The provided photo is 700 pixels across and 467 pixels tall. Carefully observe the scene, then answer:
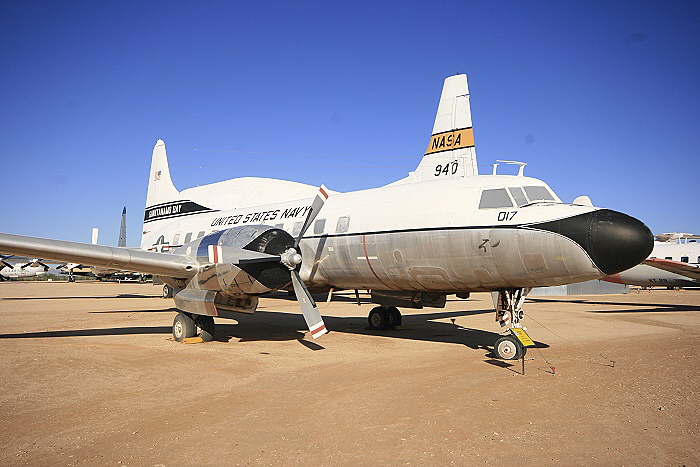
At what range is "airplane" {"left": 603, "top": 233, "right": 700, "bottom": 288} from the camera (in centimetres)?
2665

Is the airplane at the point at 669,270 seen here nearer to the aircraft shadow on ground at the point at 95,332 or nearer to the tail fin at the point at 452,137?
the tail fin at the point at 452,137

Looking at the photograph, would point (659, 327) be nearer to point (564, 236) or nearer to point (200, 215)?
point (564, 236)

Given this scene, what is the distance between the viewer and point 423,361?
1121 cm

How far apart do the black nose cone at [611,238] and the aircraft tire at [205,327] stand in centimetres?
886

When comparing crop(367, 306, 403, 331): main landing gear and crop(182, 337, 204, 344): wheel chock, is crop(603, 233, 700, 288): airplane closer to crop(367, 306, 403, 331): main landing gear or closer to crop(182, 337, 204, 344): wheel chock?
crop(367, 306, 403, 331): main landing gear

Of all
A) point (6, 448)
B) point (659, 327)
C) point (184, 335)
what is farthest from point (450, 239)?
point (659, 327)

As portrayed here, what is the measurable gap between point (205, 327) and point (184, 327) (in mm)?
560

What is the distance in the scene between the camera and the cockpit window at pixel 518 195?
36.4 feet

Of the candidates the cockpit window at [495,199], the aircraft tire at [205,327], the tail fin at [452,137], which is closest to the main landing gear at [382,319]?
the aircraft tire at [205,327]

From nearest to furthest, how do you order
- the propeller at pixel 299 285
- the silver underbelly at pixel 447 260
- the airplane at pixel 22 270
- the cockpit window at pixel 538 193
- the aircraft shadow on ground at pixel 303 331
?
the silver underbelly at pixel 447 260, the cockpit window at pixel 538 193, the propeller at pixel 299 285, the aircraft shadow on ground at pixel 303 331, the airplane at pixel 22 270

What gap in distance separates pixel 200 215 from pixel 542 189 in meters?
14.1

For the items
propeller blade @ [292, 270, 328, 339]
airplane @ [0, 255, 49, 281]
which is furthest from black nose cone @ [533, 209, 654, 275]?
airplane @ [0, 255, 49, 281]

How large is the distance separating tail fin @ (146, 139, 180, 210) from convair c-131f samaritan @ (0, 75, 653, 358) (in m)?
10.5

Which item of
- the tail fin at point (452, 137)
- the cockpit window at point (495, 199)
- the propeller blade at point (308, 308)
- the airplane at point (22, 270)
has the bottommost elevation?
the propeller blade at point (308, 308)
